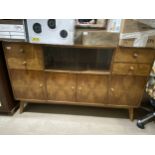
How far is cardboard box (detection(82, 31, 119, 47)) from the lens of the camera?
51.3 inches

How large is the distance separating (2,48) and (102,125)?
49.7 inches

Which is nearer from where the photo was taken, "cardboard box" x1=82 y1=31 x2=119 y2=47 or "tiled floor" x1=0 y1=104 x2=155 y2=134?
"cardboard box" x1=82 y1=31 x2=119 y2=47

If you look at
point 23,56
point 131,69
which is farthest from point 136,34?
point 23,56

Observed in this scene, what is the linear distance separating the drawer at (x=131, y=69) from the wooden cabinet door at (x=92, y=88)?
0.13 m

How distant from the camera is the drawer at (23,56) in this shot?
1.43m

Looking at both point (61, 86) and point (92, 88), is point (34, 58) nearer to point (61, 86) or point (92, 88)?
point (61, 86)

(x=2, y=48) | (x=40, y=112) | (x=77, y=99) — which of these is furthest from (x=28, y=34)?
(x=40, y=112)

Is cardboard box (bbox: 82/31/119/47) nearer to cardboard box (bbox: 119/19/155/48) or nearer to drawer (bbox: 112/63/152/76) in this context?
cardboard box (bbox: 119/19/155/48)

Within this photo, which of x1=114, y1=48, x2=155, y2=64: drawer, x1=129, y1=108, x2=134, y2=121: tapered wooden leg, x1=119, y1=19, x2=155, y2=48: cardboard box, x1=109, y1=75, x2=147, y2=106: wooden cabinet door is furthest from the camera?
x1=129, y1=108, x2=134, y2=121: tapered wooden leg

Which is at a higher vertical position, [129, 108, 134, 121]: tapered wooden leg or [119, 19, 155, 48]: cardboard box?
[119, 19, 155, 48]: cardboard box

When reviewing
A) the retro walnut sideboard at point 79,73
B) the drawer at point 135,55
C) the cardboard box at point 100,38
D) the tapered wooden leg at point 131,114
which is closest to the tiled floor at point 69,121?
the tapered wooden leg at point 131,114

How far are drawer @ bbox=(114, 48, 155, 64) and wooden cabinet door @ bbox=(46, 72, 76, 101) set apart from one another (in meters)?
0.47

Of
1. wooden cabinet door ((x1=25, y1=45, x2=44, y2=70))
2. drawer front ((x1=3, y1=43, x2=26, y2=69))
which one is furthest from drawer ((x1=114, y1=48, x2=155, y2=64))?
drawer front ((x1=3, y1=43, x2=26, y2=69))

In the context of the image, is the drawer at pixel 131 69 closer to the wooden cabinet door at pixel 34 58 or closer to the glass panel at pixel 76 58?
the glass panel at pixel 76 58
